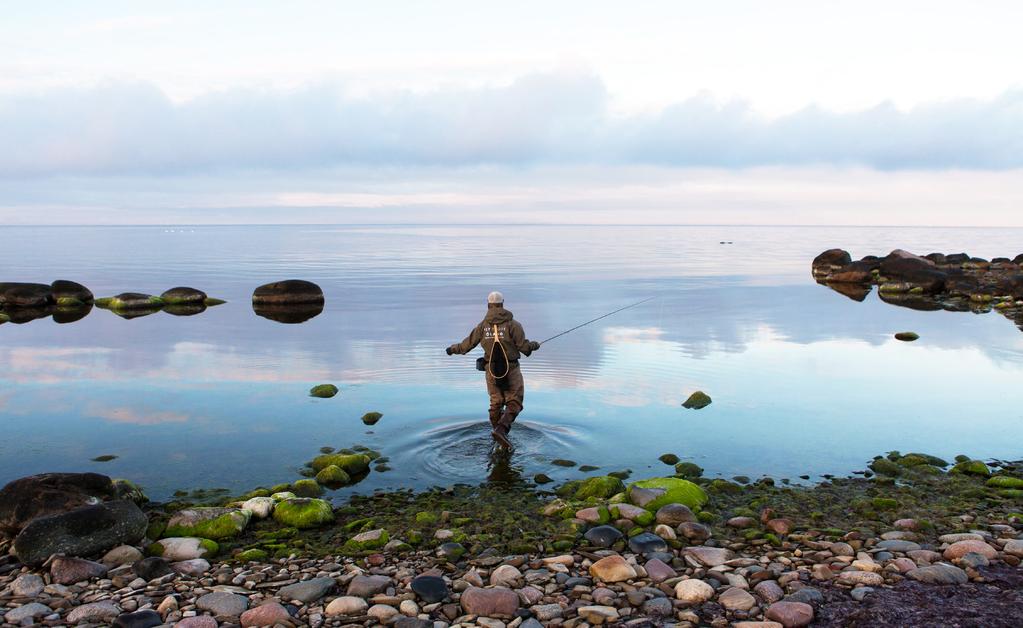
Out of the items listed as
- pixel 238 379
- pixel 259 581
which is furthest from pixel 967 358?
pixel 259 581

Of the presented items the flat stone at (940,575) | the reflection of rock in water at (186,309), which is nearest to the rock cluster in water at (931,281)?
the flat stone at (940,575)

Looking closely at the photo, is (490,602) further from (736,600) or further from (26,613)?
(26,613)

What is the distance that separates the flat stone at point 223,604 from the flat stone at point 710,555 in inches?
193

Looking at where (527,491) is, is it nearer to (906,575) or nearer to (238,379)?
(906,575)

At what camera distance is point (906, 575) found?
8.31m

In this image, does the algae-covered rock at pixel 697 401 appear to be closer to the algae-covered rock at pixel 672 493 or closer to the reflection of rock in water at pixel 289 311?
the algae-covered rock at pixel 672 493

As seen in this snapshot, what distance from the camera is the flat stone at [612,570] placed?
333 inches

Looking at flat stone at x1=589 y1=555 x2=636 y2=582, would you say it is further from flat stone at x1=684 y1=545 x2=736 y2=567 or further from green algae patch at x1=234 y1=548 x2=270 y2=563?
green algae patch at x1=234 y1=548 x2=270 y2=563

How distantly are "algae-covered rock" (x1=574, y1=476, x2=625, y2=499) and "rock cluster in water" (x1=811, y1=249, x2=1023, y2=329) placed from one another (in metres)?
29.6

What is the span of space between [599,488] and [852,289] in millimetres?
49432

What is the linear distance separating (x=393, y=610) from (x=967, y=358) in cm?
2403

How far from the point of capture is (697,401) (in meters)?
18.3

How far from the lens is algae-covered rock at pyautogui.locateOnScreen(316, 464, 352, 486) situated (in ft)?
42.0

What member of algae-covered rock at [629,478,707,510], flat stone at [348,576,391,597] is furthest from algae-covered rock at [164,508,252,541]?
algae-covered rock at [629,478,707,510]
